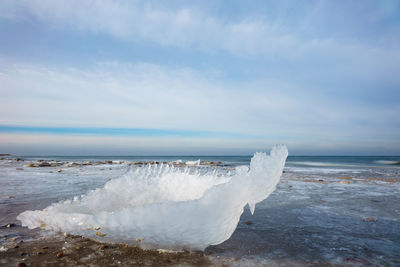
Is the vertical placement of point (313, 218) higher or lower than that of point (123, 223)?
lower

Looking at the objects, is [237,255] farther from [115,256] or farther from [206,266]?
[115,256]

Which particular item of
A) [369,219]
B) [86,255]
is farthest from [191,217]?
[369,219]

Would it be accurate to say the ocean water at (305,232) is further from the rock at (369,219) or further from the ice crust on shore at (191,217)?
the ice crust on shore at (191,217)

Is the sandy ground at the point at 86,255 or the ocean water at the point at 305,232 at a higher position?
the sandy ground at the point at 86,255

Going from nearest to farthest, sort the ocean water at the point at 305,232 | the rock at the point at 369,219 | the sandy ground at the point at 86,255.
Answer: the sandy ground at the point at 86,255, the ocean water at the point at 305,232, the rock at the point at 369,219

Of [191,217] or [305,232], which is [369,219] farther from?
[191,217]

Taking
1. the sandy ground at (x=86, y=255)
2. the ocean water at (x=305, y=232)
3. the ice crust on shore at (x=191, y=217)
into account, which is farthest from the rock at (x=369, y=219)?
the sandy ground at (x=86, y=255)

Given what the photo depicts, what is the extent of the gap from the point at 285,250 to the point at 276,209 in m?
1.98

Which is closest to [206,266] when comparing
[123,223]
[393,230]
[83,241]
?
[123,223]

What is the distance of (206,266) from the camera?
221 cm

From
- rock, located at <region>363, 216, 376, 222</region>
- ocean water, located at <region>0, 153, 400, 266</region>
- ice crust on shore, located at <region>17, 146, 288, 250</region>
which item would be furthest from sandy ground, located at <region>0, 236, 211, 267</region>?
rock, located at <region>363, 216, 376, 222</region>

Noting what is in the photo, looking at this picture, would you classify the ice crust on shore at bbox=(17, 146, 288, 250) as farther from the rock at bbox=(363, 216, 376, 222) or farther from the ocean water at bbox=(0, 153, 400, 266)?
the rock at bbox=(363, 216, 376, 222)

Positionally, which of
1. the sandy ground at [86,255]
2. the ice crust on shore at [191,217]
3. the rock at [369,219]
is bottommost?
the rock at [369,219]

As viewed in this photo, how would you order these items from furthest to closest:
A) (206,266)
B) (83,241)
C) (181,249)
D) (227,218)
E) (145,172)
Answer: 1. (145,172)
2. (83,241)
3. (181,249)
4. (227,218)
5. (206,266)
